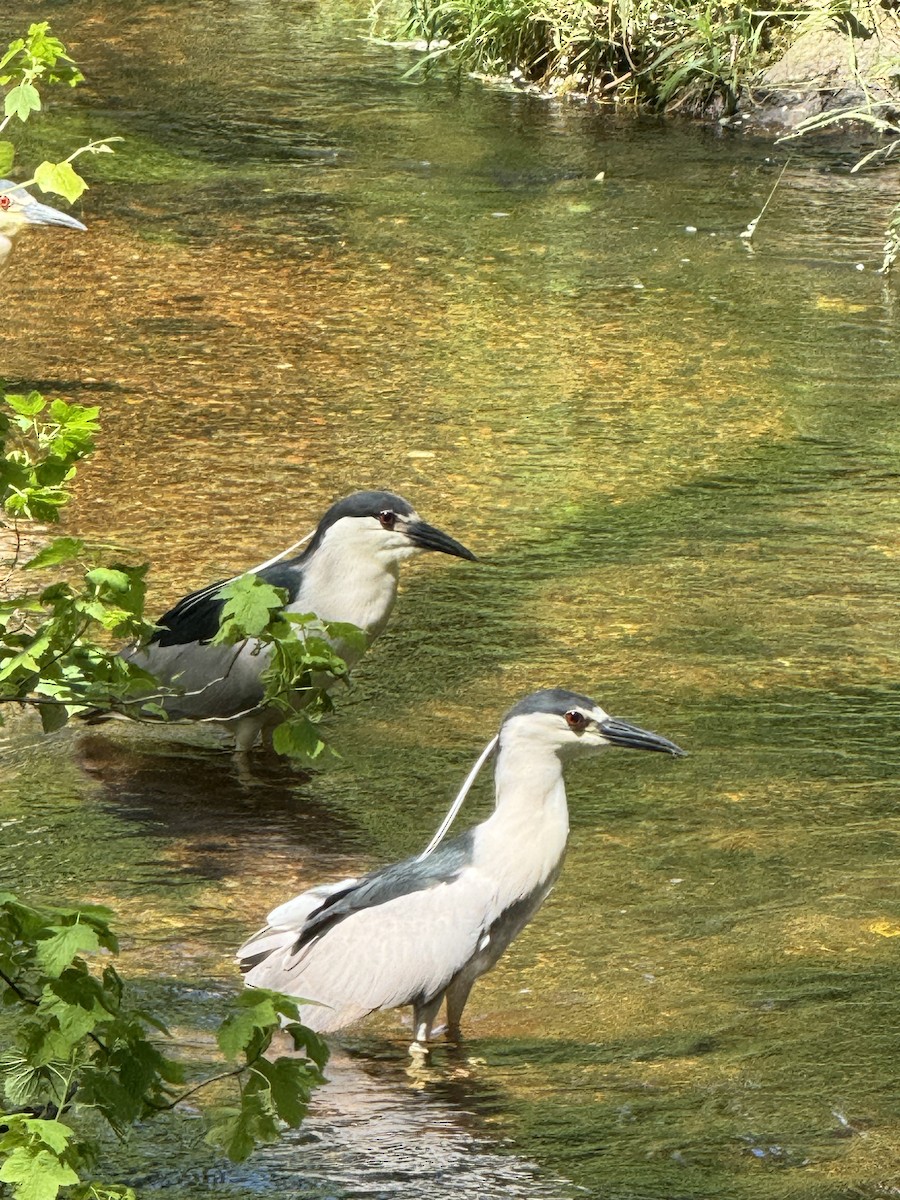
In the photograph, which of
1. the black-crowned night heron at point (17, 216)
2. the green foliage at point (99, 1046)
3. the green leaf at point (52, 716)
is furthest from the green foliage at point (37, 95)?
the black-crowned night heron at point (17, 216)

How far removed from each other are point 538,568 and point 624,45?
7.55 m

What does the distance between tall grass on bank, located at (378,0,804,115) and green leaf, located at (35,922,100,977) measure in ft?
36.1

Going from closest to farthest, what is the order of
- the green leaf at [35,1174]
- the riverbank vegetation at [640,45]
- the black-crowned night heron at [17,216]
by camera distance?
the green leaf at [35,1174] < the black-crowned night heron at [17,216] < the riverbank vegetation at [640,45]

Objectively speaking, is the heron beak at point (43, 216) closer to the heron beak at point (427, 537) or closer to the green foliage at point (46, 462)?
the heron beak at point (427, 537)

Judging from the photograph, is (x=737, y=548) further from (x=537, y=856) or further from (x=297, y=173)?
(x=297, y=173)

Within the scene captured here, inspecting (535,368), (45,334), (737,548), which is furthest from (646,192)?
(737,548)

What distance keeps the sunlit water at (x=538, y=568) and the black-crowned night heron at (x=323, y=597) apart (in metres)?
0.22

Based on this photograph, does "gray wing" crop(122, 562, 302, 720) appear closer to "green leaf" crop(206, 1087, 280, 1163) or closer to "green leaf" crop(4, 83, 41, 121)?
"green leaf" crop(4, 83, 41, 121)

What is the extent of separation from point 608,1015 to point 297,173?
8738mm

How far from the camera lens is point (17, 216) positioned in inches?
354

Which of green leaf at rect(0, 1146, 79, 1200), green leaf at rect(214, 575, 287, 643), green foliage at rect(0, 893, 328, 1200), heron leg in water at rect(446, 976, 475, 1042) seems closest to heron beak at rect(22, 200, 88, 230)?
heron leg in water at rect(446, 976, 475, 1042)

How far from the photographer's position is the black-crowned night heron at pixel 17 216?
8.87 m

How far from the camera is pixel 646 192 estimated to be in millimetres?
11859

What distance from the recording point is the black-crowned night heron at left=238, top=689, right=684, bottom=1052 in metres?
4.18
